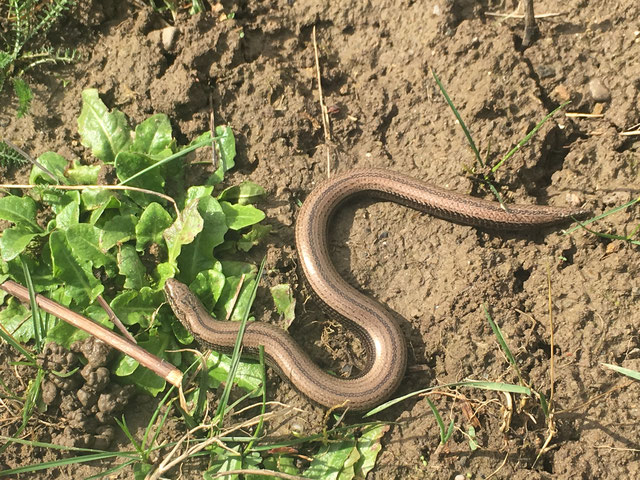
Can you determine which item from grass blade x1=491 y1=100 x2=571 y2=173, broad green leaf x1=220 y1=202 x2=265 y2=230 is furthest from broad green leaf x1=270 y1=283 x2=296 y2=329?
grass blade x1=491 y1=100 x2=571 y2=173

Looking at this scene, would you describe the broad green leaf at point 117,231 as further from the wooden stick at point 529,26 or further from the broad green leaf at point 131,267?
the wooden stick at point 529,26

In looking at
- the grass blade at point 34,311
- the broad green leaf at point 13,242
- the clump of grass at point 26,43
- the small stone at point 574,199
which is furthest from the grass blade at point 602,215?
the clump of grass at point 26,43

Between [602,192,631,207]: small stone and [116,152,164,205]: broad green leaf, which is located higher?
[602,192,631,207]: small stone

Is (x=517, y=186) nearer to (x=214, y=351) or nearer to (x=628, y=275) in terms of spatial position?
(x=628, y=275)

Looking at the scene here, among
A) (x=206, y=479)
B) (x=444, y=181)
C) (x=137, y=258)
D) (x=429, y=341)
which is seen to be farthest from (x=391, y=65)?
(x=206, y=479)

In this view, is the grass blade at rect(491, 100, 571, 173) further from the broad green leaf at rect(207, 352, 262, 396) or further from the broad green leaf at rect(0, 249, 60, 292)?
the broad green leaf at rect(0, 249, 60, 292)

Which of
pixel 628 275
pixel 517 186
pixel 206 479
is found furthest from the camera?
Answer: pixel 517 186

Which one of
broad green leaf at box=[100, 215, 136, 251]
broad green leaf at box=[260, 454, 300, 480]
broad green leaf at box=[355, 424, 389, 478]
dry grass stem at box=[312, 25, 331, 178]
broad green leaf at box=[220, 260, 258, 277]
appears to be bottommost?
broad green leaf at box=[260, 454, 300, 480]
